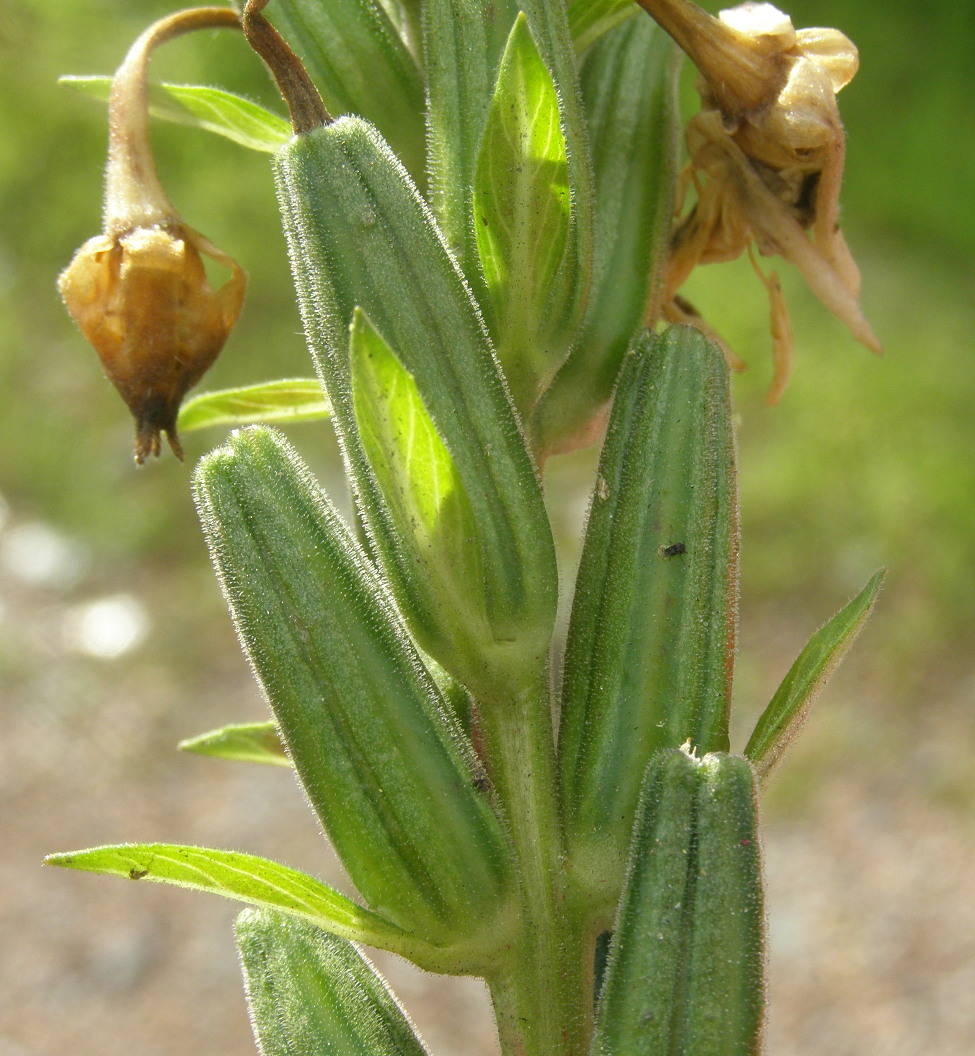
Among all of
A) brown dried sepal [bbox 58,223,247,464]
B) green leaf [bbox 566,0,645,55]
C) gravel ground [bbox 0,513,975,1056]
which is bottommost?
gravel ground [bbox 0,513,975,1056]

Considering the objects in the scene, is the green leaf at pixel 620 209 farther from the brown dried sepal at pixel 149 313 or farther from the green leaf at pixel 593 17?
the brown dried sepal at pixel 149 313

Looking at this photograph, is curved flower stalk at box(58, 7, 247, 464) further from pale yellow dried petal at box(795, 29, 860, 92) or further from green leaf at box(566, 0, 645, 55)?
pale yellow dried petal at box(795, 29, 860, 92)

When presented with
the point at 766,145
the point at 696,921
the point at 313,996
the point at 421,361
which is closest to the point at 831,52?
the point at 766,145

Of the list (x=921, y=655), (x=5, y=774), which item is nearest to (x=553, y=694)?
(x=921, y=655)

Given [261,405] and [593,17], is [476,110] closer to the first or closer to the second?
[593,17]

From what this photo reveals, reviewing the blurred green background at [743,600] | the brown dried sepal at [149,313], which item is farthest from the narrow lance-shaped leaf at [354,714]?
the blurred green background at [743,600]

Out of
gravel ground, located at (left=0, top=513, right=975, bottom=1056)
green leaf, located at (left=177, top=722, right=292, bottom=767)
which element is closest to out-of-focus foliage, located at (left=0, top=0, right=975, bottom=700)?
gravel ground, located at (left=0, top=513, right=975, bottom=1056)
